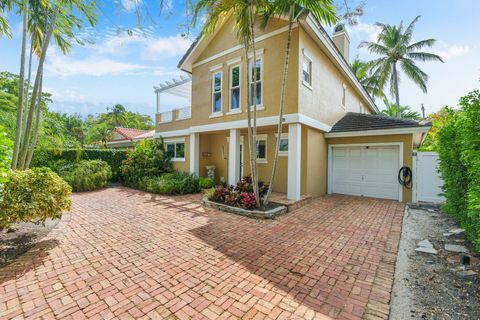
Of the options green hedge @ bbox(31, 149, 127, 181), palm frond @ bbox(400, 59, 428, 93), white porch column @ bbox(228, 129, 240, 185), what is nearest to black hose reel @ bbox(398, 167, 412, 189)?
white porch column @ bbox(228, 129, 240, 185)

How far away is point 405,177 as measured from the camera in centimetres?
921

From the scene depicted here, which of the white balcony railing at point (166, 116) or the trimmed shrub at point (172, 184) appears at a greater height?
the white balcony railing at point (166, 116)

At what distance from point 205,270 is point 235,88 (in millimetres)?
8438

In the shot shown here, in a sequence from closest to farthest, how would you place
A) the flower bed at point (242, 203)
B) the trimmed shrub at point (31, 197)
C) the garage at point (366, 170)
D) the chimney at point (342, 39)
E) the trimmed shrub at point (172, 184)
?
the trimmed shrub at point (31, 197)
the flower bed at point (242, 203)
the garage at point (366, 170)
the trimmed shrub at point (172, 184)
the chimney at point (342, 39)

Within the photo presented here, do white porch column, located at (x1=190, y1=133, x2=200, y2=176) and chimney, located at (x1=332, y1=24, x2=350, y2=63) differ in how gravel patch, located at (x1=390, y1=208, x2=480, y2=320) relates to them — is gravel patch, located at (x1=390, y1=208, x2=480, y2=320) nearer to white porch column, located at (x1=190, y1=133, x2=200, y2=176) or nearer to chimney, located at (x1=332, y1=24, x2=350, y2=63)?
white porch column, located at (x1=190, y1=133, x2=200, y2=176)

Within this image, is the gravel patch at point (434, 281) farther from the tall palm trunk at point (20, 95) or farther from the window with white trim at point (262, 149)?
the tall palm trunk at point (20, 95)

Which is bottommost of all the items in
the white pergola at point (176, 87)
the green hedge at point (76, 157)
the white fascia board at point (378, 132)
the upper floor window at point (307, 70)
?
the green hedge at point (76, 157)

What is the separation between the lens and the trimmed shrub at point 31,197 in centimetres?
422

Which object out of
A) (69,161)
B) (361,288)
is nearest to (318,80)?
(361,288)

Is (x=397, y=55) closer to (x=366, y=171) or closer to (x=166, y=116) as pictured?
(x=366, y=171)

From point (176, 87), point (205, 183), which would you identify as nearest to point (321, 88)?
point (205, 183)

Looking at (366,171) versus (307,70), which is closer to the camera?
(307,70)

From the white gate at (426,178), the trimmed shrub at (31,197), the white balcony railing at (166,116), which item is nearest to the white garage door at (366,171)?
the white gate at (426,178)

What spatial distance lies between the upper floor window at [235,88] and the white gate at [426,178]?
791cm
